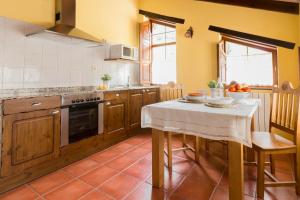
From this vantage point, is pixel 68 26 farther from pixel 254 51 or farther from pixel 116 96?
pixel 254 51

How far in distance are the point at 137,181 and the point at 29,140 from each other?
1.20m

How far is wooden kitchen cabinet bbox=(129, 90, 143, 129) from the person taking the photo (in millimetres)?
3393

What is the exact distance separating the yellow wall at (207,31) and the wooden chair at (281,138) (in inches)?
48.2

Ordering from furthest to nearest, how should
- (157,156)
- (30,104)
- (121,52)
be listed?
1. (121,52)
2. (30,104)
3. (157,156)

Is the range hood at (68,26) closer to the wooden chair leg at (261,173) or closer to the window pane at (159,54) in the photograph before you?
→ the window pane at (159,54)

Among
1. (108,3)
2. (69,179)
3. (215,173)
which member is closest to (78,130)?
(69,179)

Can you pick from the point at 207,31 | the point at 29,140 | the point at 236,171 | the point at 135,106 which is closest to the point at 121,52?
the point at 135,106

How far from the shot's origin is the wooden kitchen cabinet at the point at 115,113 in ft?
9.43

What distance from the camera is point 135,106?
11.5 feet

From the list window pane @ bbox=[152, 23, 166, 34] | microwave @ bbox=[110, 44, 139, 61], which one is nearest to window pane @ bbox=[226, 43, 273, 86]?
window pane @ bbox=[152, 23, 166, 34]

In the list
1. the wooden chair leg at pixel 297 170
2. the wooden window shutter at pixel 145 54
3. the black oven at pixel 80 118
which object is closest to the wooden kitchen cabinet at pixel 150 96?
the wooden window shutter at pixel 145 54

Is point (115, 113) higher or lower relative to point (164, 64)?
lower

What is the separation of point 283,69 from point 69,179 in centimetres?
338

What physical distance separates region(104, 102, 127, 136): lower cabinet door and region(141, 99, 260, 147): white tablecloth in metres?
1.33
